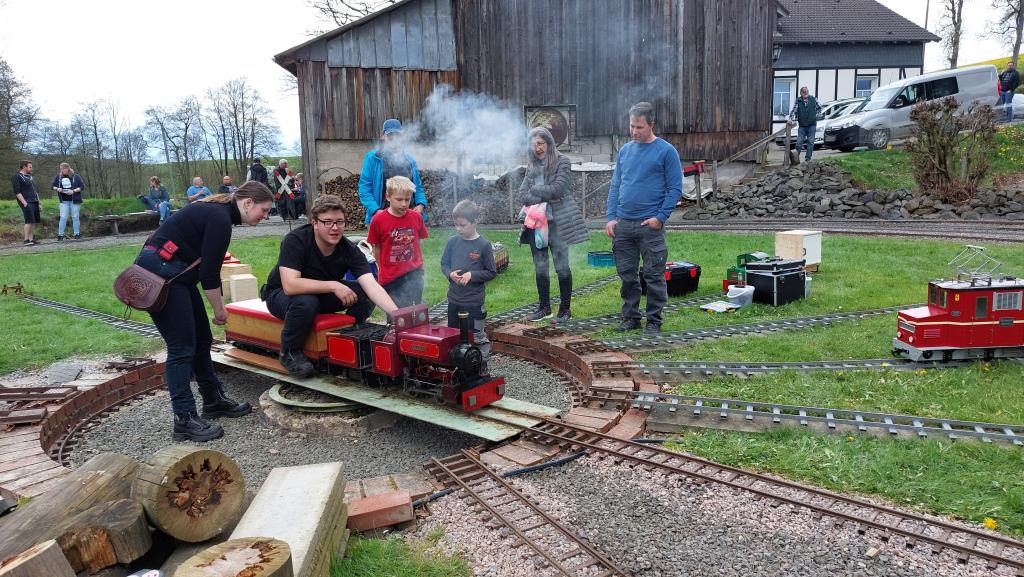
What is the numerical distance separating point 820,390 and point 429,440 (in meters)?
2.74

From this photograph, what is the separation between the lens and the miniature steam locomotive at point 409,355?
15.0 ft

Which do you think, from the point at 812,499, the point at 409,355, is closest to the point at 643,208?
the point at 409,355

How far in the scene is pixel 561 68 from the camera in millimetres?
18406

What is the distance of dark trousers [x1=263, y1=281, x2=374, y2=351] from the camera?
5203 millimetres

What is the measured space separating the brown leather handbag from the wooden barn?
13.6 meters

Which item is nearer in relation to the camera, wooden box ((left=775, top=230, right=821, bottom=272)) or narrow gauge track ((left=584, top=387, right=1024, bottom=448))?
narrow gauge track ((left=584, top=387, right=1024, bottom=448))

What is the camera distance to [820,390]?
16.0 ft

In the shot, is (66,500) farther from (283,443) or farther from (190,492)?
(283,443)

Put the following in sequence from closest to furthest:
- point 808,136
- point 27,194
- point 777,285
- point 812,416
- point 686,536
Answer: point 686,536 → point 812,416 → point 777,285 → point 27,194 → point 808,136

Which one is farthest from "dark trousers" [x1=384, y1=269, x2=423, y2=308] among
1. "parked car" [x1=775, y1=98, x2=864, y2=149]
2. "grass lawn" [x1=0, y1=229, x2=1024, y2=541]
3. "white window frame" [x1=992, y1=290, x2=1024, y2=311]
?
"parked car" [x1=775, y1=98, x2=864, y2=149]

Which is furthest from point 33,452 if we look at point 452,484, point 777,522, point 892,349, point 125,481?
point 892,349

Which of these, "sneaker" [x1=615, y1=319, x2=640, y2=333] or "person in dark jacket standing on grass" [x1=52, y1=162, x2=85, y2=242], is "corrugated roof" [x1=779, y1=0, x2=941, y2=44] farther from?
"sneaker" [x1=615, y1=319, x2=640, y2=333]

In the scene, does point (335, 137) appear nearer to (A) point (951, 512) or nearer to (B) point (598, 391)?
(B) point (598, 391)

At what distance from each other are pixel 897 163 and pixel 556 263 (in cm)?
1420
